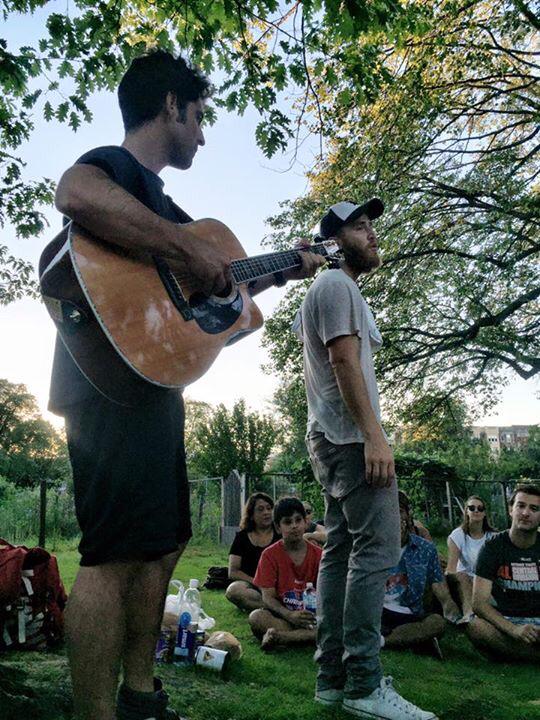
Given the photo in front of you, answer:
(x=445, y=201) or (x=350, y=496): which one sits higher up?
(x=445, y=201)

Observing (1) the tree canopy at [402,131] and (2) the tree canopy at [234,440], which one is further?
(2) the tree canopy at [234,440]

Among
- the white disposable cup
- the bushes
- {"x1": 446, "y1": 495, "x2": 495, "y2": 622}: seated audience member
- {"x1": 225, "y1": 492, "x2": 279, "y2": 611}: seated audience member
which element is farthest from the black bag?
the bushes

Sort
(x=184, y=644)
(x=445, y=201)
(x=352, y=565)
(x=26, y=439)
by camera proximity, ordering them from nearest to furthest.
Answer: (x=352, y=565) < (x=184, y=644) < (x=445, y=201) < (x=26, y=439)

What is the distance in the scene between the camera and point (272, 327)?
1591cm

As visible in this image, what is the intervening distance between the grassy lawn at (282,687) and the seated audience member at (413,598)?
168 millimetres

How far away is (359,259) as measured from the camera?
3.06m

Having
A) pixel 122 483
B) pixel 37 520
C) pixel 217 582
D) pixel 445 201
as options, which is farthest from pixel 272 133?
pixel 37 520

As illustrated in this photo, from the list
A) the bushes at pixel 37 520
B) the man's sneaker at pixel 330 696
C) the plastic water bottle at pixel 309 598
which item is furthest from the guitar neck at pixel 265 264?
the bushes at pixel 37 520

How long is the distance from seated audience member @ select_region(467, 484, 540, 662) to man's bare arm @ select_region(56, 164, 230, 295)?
163 inches

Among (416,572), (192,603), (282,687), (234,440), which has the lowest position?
(282,687)

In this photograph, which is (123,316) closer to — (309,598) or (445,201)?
(309,598)

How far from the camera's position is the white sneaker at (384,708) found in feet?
7.06

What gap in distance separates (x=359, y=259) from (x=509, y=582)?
332 cm

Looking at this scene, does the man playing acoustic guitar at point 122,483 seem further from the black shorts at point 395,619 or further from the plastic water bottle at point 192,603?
the black shorts at point 395,619
